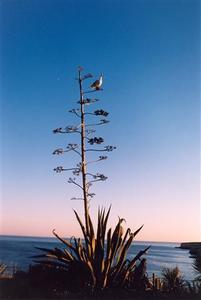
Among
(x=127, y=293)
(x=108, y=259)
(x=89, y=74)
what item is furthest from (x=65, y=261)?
(x=89, y=74)

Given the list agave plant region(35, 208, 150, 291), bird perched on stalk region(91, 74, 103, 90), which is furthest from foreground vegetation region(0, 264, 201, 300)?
bird perched on stalk region(91, 74, 103, 90)

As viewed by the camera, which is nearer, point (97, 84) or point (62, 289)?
point (62, 289)

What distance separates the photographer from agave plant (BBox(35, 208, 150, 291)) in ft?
24.3

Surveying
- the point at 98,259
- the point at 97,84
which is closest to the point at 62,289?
the point at 98,259

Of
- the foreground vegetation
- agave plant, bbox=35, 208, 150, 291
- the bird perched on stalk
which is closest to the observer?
the foreground vegetation

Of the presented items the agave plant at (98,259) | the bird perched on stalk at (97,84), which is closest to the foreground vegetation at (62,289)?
the agave plant at (98,259)

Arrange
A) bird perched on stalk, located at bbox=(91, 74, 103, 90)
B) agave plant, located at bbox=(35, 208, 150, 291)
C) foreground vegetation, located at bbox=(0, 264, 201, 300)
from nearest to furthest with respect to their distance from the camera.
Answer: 1. foreground vegetation, located at bbox=(0, 264, 201, 300)
2. agave plant, located at bbox=(35, 208, 150, 291)
3. bird perched on stalk, located at bbox=(91, 74, 103, 90)

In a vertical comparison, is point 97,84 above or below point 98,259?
above

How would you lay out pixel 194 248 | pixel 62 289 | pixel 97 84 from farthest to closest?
pixel 194 248, pixel 97 84, pixel 62 289

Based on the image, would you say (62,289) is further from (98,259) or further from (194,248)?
(194,248)

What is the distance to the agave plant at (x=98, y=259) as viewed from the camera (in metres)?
7.41

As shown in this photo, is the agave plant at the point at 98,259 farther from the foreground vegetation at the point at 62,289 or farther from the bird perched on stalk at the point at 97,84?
the bird perched on stalk at the point at 97,84

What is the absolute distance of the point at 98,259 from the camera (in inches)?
300

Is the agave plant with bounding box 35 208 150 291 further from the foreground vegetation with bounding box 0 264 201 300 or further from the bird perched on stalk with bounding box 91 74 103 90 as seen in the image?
the bird perched on stalk with bounding box 91 74 103 90
